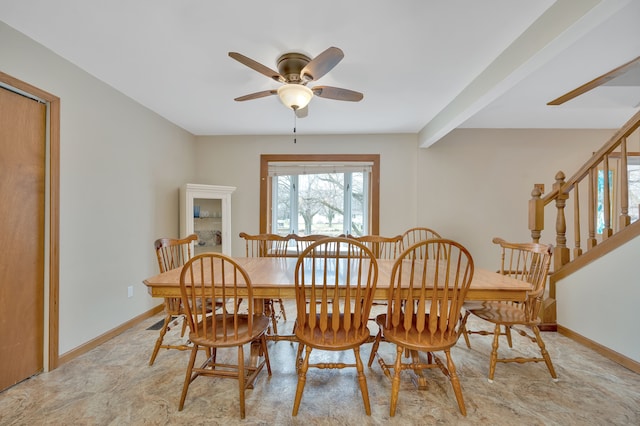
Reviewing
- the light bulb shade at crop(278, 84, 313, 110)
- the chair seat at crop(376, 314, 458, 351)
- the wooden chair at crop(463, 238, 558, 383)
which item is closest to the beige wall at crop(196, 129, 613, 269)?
the wooden chair at crop(463, 238, 558, 383)

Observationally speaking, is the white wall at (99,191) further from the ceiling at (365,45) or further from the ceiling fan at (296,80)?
the ceiling fan at (296,80)

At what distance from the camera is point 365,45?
1886 mm

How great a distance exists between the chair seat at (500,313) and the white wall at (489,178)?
1864 mm

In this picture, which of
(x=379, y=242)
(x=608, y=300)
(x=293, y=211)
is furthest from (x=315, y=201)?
(x=608, y=300)

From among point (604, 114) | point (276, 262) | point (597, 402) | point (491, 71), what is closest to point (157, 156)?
point (276, 262)

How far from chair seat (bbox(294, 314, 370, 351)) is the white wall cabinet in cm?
243

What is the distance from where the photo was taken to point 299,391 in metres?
1.53

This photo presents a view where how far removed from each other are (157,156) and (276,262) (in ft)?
6.72

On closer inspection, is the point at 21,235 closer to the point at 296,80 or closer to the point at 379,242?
the point at 296,80

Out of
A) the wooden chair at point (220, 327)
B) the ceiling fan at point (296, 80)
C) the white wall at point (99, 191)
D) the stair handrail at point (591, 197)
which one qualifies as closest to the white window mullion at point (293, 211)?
the white wall at point (99, 191)

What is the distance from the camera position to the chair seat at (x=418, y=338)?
1527 mm

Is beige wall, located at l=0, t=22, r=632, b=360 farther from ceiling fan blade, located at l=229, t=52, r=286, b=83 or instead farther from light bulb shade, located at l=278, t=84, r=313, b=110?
light bulb shade, located at l=278, t=84, r=313, b=110

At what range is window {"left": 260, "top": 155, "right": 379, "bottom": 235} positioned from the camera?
13.6 ft

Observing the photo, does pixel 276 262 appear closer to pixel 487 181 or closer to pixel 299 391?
pixel 299 391
